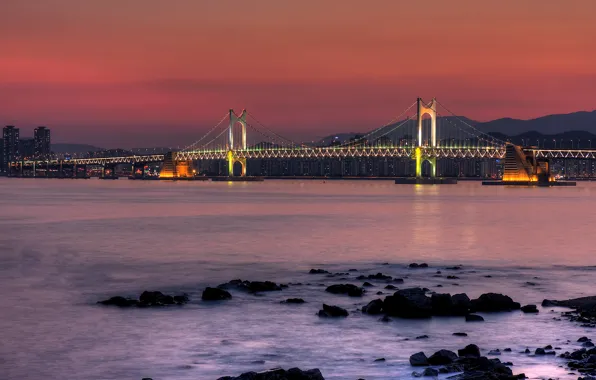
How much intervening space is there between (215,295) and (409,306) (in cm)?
445

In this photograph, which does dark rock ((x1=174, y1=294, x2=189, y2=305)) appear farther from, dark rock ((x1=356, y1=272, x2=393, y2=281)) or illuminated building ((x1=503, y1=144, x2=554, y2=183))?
illuminated building ((x1=503, y1=144, x2=554, y2=183))

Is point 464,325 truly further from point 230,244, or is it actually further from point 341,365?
point 230,244

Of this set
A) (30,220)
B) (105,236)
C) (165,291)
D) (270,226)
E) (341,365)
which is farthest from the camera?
(30,220)

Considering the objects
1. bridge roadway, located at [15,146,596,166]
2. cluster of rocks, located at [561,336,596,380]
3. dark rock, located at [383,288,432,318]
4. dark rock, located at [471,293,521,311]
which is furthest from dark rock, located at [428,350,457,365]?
bridge roadway, located at [15,146,596,166]

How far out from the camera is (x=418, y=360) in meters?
12.5

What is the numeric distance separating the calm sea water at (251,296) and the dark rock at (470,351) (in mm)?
521

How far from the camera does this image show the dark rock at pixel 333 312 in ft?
53.8

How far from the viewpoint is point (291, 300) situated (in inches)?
718

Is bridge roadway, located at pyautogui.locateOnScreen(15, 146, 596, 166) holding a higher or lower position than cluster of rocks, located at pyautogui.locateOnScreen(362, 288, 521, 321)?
higher

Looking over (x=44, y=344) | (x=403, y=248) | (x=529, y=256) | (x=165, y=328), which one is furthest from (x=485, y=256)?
(x=44, y=344)

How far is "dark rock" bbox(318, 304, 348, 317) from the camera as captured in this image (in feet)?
53.8

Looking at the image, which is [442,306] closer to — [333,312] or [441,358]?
[333,312]

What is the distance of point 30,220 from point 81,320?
38577 millimetres

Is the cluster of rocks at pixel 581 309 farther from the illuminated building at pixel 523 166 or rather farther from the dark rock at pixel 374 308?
the illuminated building at pixel 523 166
